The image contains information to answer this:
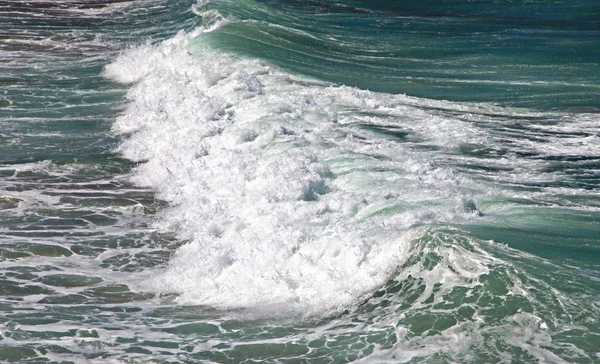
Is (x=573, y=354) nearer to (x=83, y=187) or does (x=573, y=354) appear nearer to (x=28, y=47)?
(x=83, y=187)

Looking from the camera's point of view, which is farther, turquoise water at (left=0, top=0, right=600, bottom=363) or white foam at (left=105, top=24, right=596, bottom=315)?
white foam at (left=105, top=24, right=596, bottom=315)

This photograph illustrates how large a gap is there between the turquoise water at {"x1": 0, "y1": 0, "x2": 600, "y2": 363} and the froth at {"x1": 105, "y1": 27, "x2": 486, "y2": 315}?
0.04m

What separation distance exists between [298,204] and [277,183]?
814mm

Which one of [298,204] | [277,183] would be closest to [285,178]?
[277,183]

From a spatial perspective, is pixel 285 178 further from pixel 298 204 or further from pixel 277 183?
pixel 298 204

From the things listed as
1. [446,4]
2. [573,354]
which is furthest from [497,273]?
[446,4]

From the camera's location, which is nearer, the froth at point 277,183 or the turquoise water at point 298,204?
the turquoise water at point 298,204

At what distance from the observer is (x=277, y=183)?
41.8ft

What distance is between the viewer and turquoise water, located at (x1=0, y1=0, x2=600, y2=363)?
8.61 m

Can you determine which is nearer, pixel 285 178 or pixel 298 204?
pixel 298 204

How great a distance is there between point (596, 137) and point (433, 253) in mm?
7443

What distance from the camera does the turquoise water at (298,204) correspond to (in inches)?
339

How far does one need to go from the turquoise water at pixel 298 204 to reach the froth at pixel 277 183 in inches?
1.5

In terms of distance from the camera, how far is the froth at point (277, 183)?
9.94 metres
